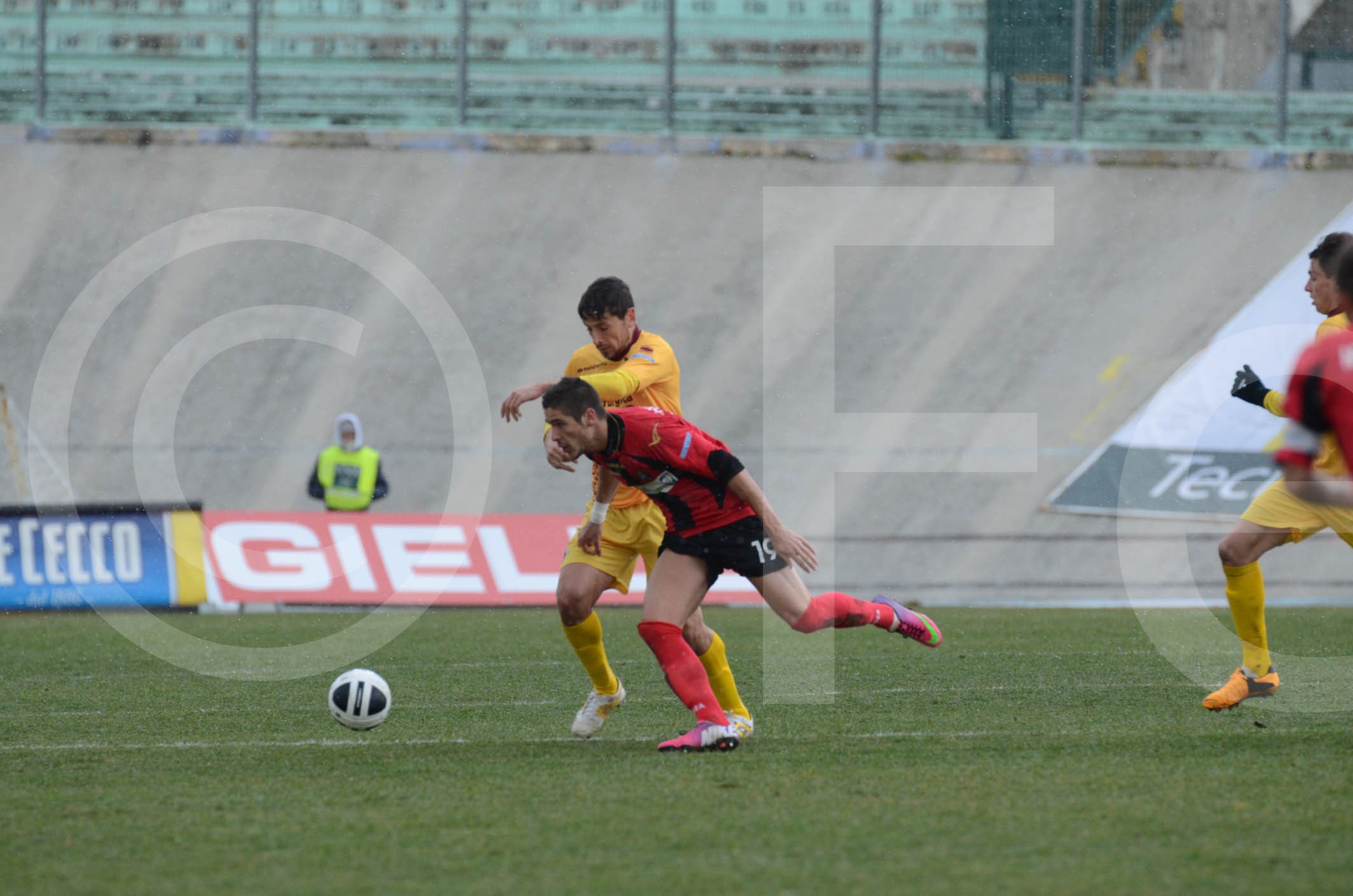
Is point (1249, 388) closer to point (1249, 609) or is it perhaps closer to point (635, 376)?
point (1249, 609)

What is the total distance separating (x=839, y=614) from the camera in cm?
677

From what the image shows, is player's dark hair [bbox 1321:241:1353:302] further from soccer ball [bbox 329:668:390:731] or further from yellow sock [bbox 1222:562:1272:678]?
soccer ball [bbox 329:668:390:731]

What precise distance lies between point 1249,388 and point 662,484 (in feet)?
10.2

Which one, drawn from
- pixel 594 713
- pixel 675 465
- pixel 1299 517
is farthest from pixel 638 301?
pixel 675 465

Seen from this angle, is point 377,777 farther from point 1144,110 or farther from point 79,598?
point 1144,110

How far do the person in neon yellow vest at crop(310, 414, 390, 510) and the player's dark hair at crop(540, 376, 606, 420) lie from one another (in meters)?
10.0

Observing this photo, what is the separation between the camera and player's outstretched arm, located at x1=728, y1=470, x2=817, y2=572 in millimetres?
5984

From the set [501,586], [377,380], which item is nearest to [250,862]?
[501,586]

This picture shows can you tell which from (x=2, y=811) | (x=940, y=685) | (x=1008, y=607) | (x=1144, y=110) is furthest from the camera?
(x=1144, y=110)

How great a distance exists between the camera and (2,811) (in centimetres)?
511

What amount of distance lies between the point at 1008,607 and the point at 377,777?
11564 mm

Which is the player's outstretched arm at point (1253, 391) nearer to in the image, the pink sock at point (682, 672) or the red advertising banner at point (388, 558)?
the pink sock at point (682, 672)

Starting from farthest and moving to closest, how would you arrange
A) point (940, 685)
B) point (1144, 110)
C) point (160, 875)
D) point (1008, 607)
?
point (1144, 110) < point (1008, 607) < point (940, 685) < point (160, 875)

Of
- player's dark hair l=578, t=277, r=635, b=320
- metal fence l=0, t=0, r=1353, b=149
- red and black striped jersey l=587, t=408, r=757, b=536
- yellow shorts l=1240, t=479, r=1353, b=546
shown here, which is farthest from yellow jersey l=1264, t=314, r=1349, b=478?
metal fence l=0, t=0, r=1353, b=149
